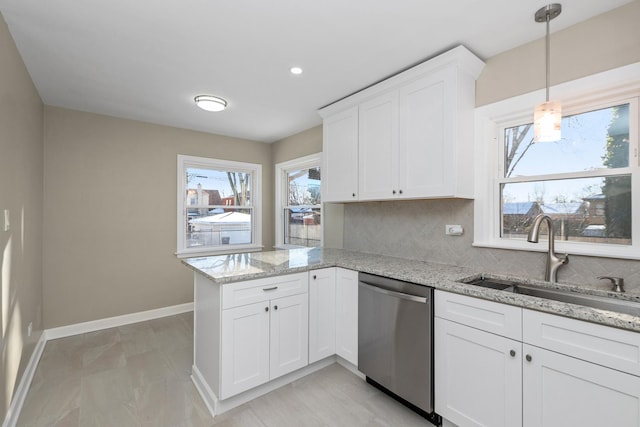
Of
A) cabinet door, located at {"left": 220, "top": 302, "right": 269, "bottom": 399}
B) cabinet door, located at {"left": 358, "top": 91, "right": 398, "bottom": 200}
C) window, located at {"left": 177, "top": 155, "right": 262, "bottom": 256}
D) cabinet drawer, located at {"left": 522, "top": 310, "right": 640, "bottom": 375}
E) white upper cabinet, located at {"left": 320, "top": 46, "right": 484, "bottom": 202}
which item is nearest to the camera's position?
cabinet drawer, located at {"left": 522, "top": 310, "right": 640, "bottom": 375}

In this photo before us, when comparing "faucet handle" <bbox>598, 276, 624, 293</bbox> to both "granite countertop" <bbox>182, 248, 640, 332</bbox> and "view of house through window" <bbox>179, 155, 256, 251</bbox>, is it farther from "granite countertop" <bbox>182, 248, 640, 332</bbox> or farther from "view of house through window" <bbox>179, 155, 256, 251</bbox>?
"view of house through window" <bbox>179, 155, 256, 251</bbox>

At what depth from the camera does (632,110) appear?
1.67 m

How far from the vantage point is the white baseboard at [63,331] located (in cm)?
189

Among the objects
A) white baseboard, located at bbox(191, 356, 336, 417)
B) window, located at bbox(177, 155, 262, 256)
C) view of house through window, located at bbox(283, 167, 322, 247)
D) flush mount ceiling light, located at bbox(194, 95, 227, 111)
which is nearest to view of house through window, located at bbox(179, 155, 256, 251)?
window, located at bbox(177, 155, 262, 256)

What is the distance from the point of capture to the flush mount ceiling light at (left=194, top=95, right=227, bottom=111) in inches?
112

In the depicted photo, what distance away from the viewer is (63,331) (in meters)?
3.14

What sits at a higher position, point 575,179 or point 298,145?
A: point 298,145

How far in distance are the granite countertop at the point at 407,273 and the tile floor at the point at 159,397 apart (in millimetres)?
908

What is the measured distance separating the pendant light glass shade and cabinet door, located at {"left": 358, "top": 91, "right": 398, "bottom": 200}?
38.9 inches

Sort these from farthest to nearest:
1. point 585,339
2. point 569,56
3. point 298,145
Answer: point 298,145 < point 569,56 < point 585,339

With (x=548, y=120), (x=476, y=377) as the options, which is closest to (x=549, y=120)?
(x=548, y=120)

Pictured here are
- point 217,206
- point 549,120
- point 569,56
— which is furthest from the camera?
point 217,206

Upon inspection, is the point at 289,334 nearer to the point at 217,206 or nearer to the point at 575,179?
the point at 575,179

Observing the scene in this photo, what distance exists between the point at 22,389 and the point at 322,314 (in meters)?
2.21
